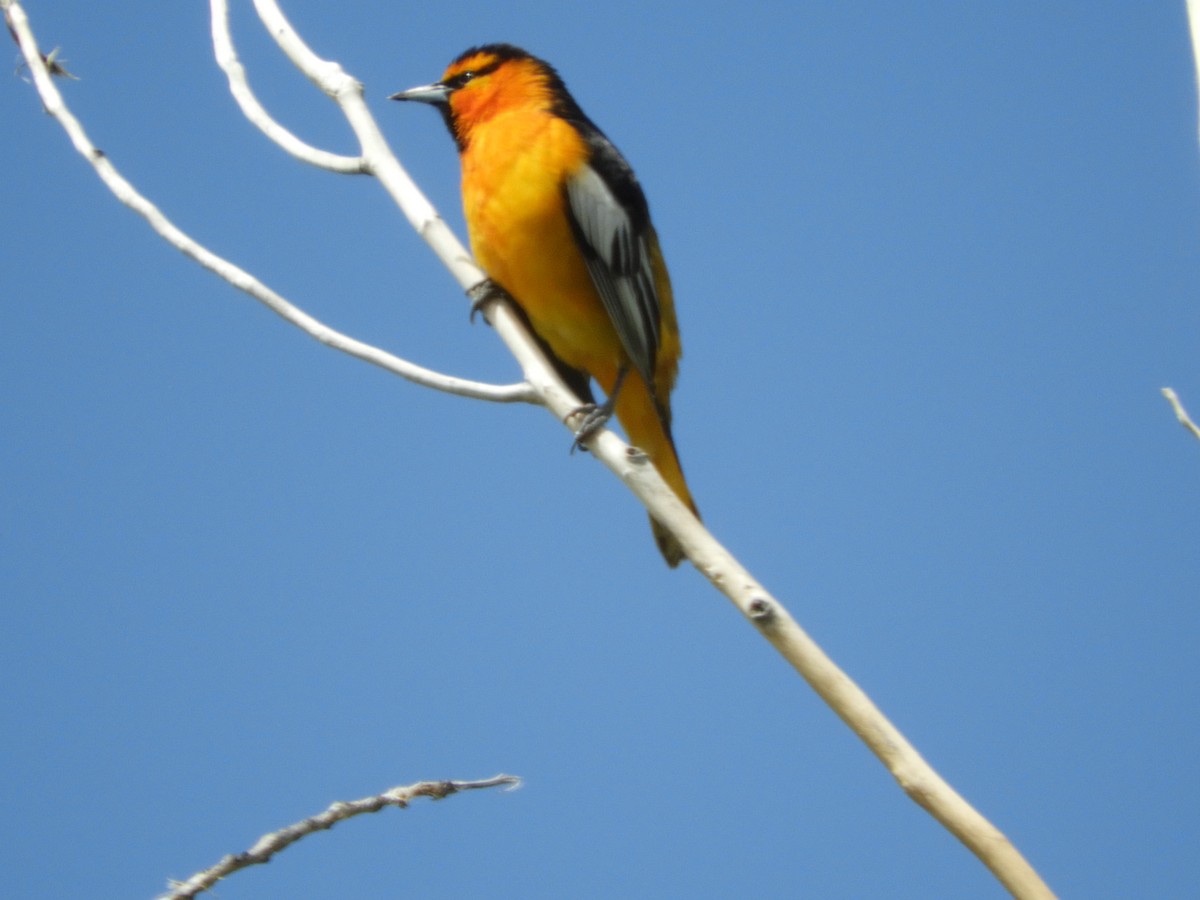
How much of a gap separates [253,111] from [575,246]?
95 centimetres

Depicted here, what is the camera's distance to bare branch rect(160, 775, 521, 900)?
156cm

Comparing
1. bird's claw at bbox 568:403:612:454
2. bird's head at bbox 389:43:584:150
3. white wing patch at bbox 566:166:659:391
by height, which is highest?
bird's head at bbox 389:43:584:150

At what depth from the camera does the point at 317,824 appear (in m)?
1.62

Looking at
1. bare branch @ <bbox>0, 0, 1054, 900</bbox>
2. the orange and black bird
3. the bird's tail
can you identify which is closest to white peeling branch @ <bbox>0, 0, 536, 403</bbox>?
bare branch @ <bbox>0, 0, 1054, 900</bbox>

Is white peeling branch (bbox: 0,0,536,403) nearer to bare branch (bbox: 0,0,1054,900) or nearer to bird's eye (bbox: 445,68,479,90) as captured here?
bare branch (bbox: 0,0,1054,900)

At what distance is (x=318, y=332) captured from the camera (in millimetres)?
2377

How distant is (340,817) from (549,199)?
2.10 metres

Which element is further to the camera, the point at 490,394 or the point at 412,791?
the point at 490,394

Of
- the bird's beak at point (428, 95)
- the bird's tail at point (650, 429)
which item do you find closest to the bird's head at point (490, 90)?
the bird's beak at point (428, 95)

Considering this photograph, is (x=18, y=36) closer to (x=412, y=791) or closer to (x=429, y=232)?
(x=429, y=232)

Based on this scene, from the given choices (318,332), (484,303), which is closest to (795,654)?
(318,332)

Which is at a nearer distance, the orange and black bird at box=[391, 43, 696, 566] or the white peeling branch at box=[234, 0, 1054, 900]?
the white peeling branch at box=[234, 0, 1054, 900]

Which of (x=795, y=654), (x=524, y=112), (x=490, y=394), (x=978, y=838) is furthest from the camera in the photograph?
(x=524, y=112)

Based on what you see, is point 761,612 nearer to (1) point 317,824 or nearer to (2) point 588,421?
(1) point 317,824
